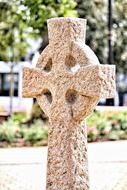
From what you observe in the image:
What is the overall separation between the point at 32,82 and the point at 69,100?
72cm

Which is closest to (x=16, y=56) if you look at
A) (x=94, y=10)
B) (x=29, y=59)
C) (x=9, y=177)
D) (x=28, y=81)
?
(x=94, y=10)

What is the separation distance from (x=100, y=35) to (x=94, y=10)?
1.73 metres

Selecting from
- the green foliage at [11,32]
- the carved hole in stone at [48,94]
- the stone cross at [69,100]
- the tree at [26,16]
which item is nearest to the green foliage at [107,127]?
the tree at [26,16]

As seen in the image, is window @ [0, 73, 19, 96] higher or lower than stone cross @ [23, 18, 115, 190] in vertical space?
lower

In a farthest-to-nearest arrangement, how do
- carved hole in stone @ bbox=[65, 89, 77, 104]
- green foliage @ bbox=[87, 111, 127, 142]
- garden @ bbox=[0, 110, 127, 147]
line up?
green foliage @ bbox=[87, 111, 127, 142], garden @ bbox=[0, 110, 127, 147], carved hole in stone @ bbox=[65, 89, 77, 104]

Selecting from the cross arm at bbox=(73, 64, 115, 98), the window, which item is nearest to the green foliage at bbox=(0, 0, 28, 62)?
the cross arm at bbox=(73, 64, 115, 98)

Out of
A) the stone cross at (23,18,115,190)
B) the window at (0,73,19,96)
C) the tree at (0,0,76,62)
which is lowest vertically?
the window at (0,73,19,96)

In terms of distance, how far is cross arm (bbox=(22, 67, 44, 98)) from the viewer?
7.38m

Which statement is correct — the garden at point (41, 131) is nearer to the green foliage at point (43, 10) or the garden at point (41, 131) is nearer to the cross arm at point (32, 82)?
the green foliage at point (43, 10)

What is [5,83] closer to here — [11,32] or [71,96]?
[11,32]

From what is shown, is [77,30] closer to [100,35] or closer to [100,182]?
[100,182]

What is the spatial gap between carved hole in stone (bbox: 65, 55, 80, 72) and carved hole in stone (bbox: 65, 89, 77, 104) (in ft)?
0.85

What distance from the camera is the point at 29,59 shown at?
3622 centimetres

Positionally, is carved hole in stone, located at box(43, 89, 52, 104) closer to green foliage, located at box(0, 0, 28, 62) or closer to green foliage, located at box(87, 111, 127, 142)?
green foliage, located at box(87, 111, 127, 142)
